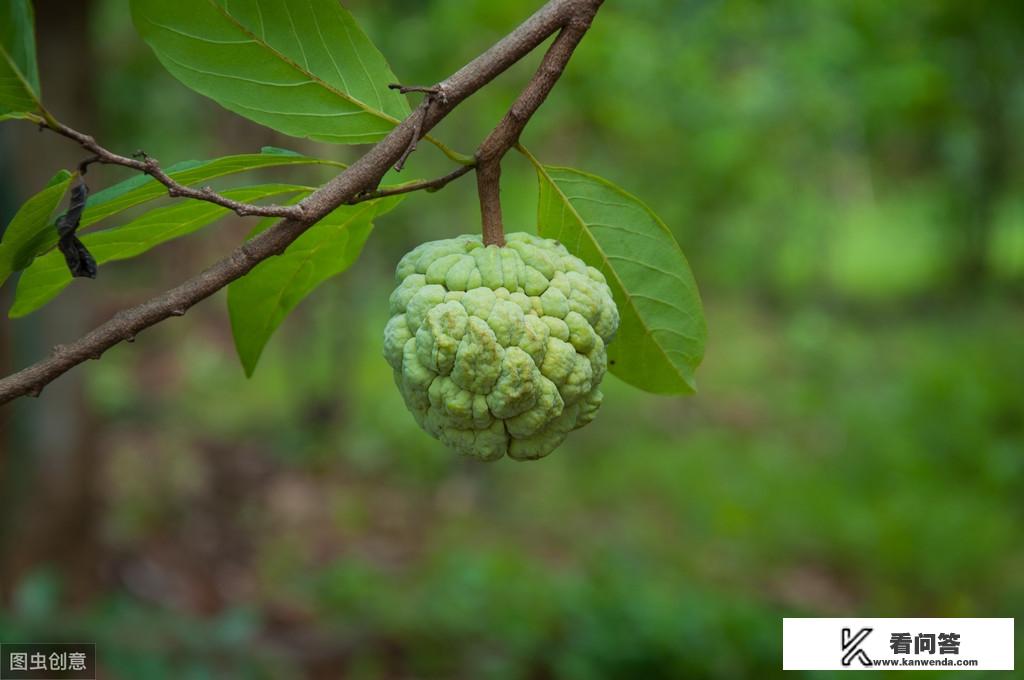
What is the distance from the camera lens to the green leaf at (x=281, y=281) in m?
1.04

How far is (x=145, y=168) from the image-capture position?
29.0 inches

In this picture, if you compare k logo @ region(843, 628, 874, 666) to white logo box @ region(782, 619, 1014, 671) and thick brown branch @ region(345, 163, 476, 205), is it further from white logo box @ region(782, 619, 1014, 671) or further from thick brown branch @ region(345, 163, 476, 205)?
thick brown branch @ region(345, 163, 476, 205)

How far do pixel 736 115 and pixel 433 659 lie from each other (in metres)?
5.47

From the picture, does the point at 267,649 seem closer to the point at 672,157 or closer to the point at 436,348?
the point at 436,348

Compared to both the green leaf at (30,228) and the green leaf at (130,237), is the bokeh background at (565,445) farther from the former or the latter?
the green leaf at (30,228)

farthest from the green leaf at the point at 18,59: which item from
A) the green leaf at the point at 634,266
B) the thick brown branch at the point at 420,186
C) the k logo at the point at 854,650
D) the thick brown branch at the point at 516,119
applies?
the k logo at the point at 854,650

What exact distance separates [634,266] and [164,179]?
20.6 inches

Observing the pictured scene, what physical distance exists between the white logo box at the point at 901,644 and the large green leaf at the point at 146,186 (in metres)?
2.08

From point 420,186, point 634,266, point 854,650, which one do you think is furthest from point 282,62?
point 854,650

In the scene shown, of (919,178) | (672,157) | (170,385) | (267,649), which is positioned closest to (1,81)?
(267,649)

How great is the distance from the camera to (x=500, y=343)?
2.77ft

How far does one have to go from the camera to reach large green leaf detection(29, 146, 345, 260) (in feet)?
2.66

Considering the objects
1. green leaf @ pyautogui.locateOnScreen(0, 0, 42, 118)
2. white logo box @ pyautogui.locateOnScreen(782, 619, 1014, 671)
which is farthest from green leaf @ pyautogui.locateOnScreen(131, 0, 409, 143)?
white logo box @ pyautogui.locateOnScreen(782, 619, 1014, 671)

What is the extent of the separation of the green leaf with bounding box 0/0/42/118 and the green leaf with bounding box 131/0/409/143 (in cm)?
17
